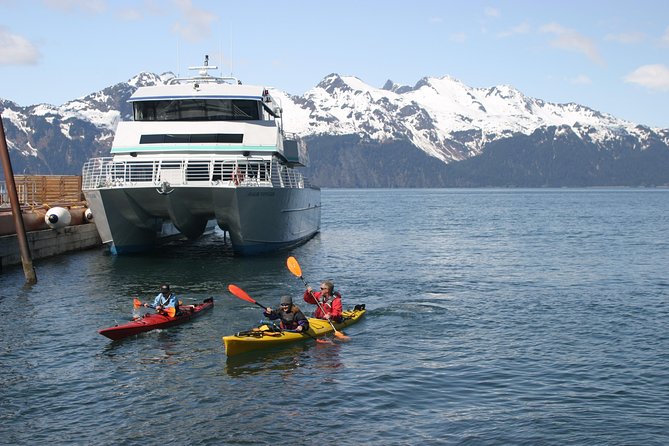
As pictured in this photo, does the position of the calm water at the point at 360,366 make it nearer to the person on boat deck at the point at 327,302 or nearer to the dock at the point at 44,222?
the person on boat deck at the point at 327,302

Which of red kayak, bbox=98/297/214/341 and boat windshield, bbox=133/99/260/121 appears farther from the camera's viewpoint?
boat windshield, bbox=133/99/260/121

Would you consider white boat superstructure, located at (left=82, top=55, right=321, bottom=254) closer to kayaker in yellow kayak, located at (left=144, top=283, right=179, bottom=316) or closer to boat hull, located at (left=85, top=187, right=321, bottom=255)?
boat hull, located at (left=85, top=187, right=321, bottom=255)

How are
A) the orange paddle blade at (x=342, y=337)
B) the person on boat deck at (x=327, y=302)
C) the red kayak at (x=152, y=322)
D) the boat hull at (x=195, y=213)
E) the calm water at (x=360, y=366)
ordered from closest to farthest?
1. the calm water at (x=360, y=366)
2. the red kayak at (x=152, y=322)
3. the orange paddle blade at (x=342, y=337)
4. the person on boat deck at (x=327, y=302)
5. the boat hull at (x=195, y=213)

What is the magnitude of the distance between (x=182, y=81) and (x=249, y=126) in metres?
8.35

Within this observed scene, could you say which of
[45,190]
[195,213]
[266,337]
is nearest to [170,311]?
[266,337]

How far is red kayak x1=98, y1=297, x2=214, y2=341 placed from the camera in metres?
20.5

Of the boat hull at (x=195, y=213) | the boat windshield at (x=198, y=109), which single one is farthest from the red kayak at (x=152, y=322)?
the boat windshield at (x=198, y=109)

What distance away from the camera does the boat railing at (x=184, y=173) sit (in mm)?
33594

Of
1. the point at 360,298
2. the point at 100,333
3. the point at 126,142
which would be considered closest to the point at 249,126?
the point at 126,142

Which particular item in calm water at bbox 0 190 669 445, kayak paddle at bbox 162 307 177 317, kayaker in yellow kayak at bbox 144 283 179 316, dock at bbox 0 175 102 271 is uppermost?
dock at bbox 0 175 102 271

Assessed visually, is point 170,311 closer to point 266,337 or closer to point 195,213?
point 266,337

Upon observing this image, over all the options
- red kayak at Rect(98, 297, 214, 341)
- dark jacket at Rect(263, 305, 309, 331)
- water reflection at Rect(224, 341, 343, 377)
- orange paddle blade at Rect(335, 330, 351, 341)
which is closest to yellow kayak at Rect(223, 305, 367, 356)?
water reflection at Rect(224, 341, 343, 377)

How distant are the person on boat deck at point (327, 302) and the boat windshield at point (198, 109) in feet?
59.7

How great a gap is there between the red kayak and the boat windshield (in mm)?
16122
